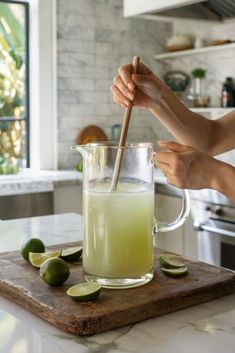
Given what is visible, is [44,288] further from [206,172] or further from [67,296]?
[206,172]

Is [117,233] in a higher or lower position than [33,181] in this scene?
higher

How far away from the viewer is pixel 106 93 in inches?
154

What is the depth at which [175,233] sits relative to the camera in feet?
10.8

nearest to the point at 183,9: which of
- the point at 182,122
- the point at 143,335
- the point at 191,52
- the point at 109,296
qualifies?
the point at 191,52

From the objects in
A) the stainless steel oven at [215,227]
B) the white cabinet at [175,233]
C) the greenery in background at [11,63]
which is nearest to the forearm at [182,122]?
the stainless steel oven at [215,227]

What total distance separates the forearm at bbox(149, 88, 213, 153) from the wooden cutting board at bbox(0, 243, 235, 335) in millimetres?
527

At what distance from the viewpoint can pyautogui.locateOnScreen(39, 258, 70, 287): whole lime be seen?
1.10m

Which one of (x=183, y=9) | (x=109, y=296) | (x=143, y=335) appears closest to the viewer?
(x=143, y=335)

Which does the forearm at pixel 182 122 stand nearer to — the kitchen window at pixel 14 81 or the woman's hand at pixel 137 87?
the woman's hand at pixel 137 87

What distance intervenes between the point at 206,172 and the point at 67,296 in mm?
353

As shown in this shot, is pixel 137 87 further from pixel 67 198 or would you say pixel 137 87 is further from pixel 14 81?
pixel 14 81

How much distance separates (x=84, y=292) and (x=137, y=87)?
2.08ft

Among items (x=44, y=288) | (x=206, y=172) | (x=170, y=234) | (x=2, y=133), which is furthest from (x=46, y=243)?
(x=2, y=133)

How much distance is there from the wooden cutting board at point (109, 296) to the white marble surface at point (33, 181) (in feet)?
6.16
